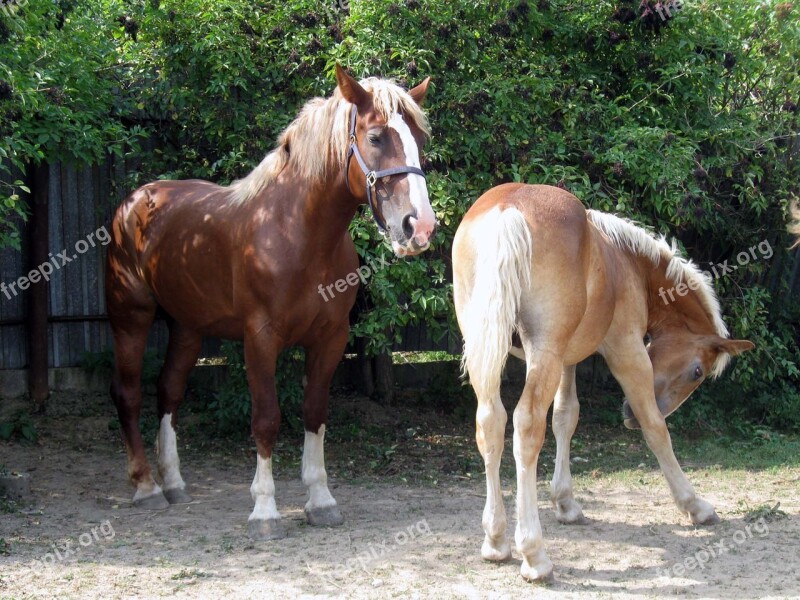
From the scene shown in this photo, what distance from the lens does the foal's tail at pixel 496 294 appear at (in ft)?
12.2

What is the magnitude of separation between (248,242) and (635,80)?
3.96 meters

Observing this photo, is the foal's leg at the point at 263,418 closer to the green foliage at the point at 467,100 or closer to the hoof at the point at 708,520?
the green foliage at the point at 467,100

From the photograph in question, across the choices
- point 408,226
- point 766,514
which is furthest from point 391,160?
point 766,514

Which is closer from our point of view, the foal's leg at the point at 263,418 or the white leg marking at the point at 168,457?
the foal's leg at the point at 263,418

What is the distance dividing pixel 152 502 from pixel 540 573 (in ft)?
8.43

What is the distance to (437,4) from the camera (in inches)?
249

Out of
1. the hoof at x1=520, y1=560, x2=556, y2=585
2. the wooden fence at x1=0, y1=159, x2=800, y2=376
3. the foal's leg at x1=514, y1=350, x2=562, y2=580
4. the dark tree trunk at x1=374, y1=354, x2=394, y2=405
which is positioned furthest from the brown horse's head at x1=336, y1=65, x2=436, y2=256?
the dark tree trunk at x1=374, y1=354, x2=394, y2=405

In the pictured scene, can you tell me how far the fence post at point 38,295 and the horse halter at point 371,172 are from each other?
10.8ft

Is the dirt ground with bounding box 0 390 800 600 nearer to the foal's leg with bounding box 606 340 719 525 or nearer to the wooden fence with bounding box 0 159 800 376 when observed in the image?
the foal's leg with bounding box 606 340 719 525

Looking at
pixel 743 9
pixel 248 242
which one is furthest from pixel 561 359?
pixel 743 9

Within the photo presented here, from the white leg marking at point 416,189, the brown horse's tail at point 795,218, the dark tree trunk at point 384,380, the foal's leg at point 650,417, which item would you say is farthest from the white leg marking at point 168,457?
the brown horse's tail at point 795,218

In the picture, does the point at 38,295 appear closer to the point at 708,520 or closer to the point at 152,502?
the point at 152,502

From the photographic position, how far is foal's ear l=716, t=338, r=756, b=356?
16.1 feet

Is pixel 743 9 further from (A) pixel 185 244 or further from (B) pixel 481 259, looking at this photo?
(A) pixel 185 244
